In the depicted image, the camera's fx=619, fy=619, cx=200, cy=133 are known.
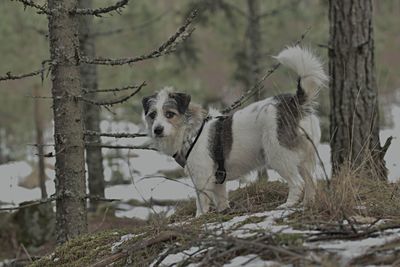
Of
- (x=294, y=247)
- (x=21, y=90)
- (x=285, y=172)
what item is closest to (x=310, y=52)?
(x=285, y=172)


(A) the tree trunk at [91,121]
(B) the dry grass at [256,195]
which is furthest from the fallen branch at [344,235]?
(A) the tree trunk at [91,121]

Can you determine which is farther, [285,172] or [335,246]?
[285,172]

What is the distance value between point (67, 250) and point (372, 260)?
279 cm

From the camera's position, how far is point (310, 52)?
5820mm

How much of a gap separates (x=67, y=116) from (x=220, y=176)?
1673 mm

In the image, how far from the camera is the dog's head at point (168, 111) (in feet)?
20.9

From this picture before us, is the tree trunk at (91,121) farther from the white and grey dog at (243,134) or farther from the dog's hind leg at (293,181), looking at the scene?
the dog's hind leg at (293,181)

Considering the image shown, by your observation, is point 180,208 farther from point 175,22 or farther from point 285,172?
point 175,22

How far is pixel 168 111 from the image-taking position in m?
6.43

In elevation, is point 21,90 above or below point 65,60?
above

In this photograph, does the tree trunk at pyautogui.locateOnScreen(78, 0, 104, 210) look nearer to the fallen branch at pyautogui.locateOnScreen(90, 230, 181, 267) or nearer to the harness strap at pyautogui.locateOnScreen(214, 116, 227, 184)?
the harness strap at pyautogui.locateOnScreen(214, 116, 227, 184)

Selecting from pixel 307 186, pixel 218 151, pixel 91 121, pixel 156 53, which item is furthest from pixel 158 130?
pixel 91 121

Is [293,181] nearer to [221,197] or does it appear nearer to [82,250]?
[221,197]

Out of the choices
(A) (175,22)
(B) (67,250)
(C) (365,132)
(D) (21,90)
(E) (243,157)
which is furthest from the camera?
(D) (21,90)
